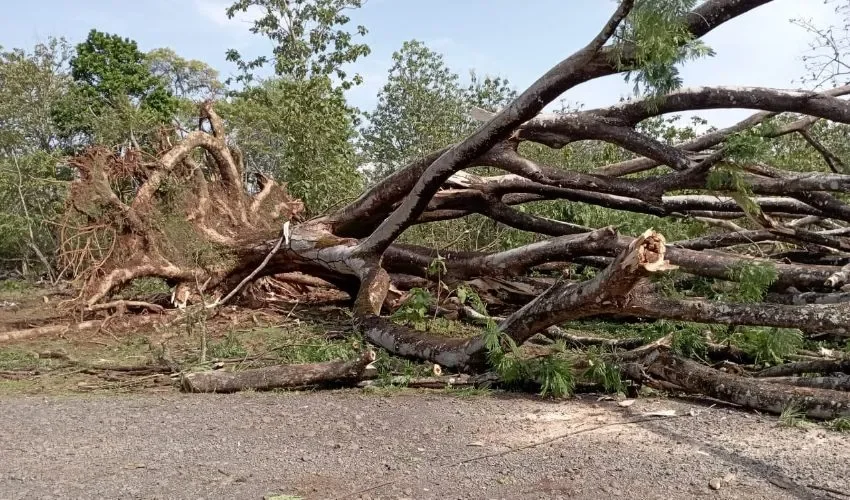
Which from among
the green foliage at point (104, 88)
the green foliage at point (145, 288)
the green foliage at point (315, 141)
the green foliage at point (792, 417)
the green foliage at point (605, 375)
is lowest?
the green foliage at point (792, 417)

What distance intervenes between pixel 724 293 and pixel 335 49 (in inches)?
464

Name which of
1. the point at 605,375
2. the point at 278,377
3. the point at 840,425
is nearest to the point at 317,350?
the point at 278,377

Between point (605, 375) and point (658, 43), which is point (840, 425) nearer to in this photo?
point (605, 375)

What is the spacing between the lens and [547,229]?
24.5ft

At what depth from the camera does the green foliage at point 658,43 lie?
12.5ft

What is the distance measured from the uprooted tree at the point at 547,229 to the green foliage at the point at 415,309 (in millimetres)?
146

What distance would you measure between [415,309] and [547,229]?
1957 millimetres

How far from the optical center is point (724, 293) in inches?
282

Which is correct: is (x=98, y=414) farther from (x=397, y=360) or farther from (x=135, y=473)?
(x=397, y=360)

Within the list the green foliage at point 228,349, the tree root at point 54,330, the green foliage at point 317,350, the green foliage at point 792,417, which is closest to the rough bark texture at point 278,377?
the green foliage at point 317,350

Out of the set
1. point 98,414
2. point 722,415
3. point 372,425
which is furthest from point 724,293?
point 98,414

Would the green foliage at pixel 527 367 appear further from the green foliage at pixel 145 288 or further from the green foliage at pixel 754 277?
the green foliage at pixel 145 288

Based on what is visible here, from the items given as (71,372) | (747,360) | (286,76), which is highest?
(286,76)

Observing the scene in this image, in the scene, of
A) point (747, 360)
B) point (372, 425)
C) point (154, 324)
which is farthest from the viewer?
point (154, 324)
